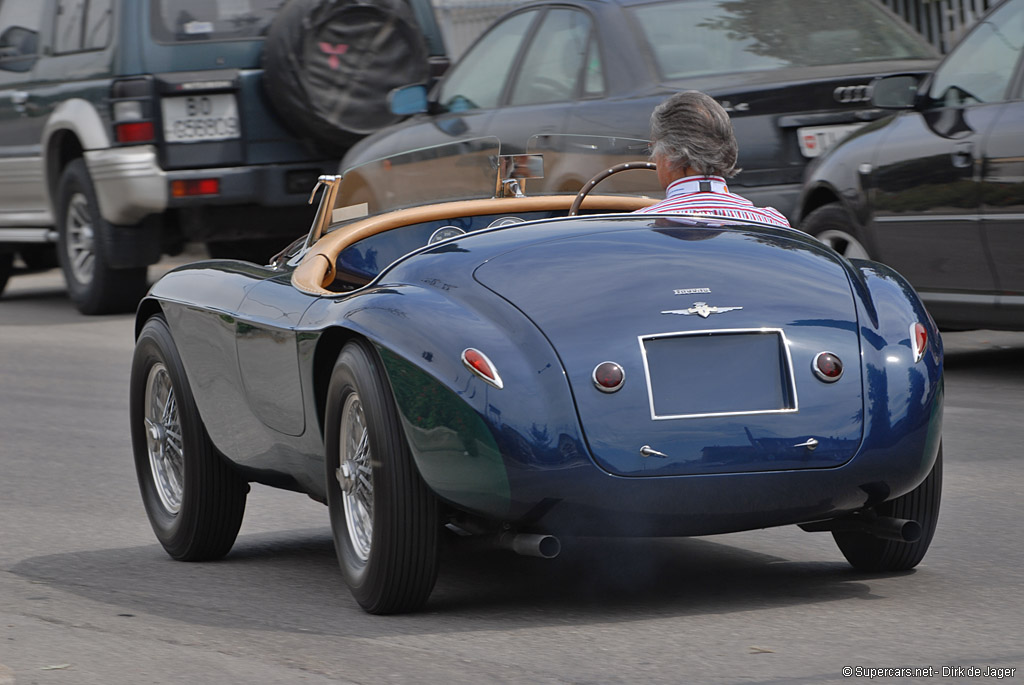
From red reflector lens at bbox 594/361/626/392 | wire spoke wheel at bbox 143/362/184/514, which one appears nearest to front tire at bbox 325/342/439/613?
red reflector lens at bbox 594/361/626/392

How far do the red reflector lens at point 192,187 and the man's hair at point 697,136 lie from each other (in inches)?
317

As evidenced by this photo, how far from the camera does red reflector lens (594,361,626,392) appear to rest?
4281 millimetres

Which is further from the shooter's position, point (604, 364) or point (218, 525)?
point (218, 525)

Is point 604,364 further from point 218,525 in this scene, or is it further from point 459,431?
point 218,525

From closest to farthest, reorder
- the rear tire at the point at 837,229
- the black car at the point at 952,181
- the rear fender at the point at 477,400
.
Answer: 1. the rear fender at the point at 477,400
2. the black car at the point at 952,181
3. the rear tire at the point at 837,229

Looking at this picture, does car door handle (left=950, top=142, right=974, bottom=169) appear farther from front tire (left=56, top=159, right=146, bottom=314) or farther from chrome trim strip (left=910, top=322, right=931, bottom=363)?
front tire (left=56, top=159, right=146, bottom=314)

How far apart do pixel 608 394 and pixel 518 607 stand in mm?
775

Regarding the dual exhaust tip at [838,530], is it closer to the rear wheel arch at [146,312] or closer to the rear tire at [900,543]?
the rear tire at [900,543]

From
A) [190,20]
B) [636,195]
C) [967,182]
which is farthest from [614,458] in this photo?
[190,20]

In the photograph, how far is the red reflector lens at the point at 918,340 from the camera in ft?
15.0

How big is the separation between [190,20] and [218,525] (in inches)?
308

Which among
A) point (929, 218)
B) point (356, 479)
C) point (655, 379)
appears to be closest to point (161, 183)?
point (929, 218)

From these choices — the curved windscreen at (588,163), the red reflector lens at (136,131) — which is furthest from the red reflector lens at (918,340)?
the red reflector lens at (136,131)

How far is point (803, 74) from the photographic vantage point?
9695 mm
